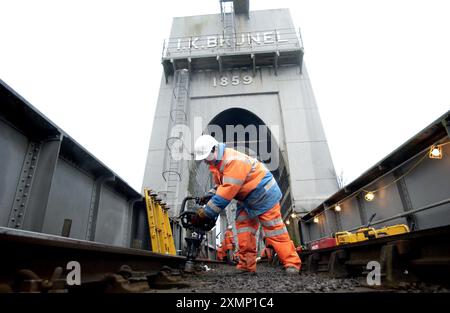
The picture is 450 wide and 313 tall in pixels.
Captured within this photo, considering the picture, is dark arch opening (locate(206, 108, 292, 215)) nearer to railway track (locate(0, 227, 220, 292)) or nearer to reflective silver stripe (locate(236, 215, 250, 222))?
reflective silver stripe (locate(236, 215, 250, 222))

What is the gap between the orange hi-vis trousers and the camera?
3357mm

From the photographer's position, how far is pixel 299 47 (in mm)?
13906

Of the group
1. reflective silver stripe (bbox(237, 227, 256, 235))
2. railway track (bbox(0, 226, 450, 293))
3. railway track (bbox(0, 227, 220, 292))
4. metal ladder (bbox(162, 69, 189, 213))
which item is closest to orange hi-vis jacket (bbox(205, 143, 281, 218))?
reflective silver stripe (bbox(237, 227, 256, 235))

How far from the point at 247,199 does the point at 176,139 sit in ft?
27.2

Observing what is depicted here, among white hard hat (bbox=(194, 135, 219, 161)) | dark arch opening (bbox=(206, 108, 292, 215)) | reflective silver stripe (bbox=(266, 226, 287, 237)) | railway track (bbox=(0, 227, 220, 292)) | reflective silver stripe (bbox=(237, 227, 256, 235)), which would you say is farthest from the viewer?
dark arch opening (bbox=(206, 108, 292, 215))

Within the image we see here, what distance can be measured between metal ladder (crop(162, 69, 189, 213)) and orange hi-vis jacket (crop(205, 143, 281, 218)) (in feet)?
22.0

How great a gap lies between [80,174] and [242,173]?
229 centimetres

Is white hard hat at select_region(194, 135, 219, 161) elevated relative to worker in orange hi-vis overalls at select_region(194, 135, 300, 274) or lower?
elevated

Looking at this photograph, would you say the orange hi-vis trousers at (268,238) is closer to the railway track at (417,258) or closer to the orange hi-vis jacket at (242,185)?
the orange hi-vis jacket at (242,185)

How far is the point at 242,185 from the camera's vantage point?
3.54 meters

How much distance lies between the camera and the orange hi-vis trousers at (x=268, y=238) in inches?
132

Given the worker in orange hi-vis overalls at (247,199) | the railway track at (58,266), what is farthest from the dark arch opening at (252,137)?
the railway track at (58,266)
